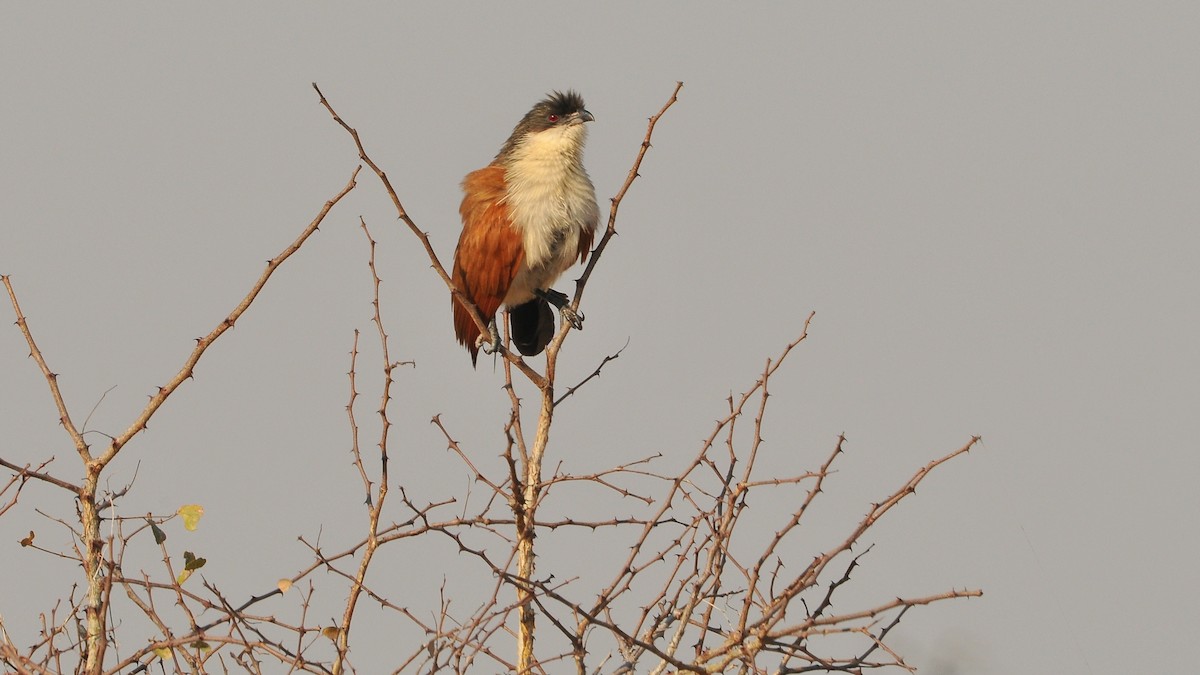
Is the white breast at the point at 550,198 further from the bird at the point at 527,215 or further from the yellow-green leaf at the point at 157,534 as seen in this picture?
the yellow-green leaf at the point at 157,534

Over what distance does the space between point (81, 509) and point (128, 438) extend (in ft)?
0.50

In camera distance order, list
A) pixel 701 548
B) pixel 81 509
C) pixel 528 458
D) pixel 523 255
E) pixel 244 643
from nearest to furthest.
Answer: pixel 244 643
pixel 81 509
pixel 701 548
pixel 528 458
pixel 523 255

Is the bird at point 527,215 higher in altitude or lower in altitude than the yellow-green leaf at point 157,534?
higher

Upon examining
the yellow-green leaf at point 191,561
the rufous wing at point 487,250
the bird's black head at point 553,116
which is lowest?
the yellow-green leaf at point 191,561

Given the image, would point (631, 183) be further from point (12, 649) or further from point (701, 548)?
point (12, 649)

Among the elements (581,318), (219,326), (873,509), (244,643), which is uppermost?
(581,318)

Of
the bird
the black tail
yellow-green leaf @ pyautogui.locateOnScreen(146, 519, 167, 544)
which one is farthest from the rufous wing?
yellow-green leaf @ pyautogui.locateOnScreen(146, 519, 167, 544)

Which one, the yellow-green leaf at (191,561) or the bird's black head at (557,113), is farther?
the bird's black head at (557,113)

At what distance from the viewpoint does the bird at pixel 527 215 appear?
15.7 feet

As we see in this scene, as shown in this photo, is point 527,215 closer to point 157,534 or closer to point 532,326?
point 532,326

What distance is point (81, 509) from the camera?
229cm

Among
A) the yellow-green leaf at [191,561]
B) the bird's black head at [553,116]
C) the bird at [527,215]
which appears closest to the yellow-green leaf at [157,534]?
the yellow-green leaf at [191,561]

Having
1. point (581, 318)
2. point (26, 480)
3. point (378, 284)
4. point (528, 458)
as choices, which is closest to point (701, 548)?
point (528, 458)

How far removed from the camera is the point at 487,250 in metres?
4.80
